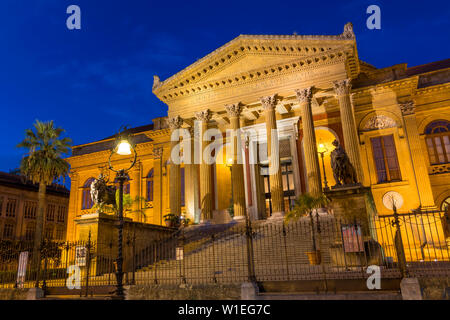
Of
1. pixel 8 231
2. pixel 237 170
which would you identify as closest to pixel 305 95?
pixel 237 170

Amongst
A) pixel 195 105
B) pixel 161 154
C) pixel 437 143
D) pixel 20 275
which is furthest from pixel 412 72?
pixel 20 275

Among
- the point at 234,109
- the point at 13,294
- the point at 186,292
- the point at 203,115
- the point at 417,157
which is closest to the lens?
the point at 186,292

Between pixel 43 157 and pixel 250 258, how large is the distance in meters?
22.3

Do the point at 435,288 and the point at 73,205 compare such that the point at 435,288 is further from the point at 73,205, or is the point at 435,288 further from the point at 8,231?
the point at 8,231

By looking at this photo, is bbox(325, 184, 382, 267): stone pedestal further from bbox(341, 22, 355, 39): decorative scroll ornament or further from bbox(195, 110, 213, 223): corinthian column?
bbox(341, 22, 355, 39): decorative scroll ornament

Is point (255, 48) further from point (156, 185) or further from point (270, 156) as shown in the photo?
point (156, 185)

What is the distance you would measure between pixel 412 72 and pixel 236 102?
15608 millimetres

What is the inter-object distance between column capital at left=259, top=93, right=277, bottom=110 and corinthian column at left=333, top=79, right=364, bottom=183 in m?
3.86

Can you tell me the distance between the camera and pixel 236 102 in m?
23.9

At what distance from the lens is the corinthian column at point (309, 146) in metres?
20.1

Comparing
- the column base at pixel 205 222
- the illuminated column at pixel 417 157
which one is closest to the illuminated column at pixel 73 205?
the column base at pixel 205 222

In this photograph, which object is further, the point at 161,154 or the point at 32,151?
the point at 161,154

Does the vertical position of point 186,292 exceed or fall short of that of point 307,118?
it falls short

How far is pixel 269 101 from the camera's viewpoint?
22672 mm
